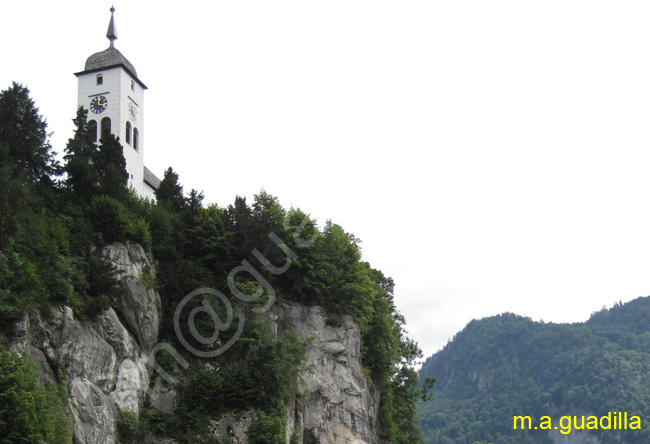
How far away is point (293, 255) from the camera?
46.8 meters

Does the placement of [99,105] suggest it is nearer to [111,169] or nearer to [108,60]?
[108,60]

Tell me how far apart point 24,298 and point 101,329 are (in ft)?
18.2

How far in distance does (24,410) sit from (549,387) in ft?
520

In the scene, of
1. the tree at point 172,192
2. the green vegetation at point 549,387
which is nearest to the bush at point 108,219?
the tree at point 172,192

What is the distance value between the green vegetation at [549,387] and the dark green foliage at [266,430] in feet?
391

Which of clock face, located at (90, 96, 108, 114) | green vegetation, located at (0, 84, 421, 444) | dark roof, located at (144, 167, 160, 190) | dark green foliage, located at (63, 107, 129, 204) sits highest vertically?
clock face, located at (90, 96, 108, 114)

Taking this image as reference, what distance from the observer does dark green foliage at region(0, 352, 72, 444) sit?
2695cm

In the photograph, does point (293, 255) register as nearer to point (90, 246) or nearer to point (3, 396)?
point (90, 246)

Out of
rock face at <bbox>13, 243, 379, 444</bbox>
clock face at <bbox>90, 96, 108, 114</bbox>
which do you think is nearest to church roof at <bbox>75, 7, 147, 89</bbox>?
clock face at <bbox>90, 96, 108, 114</bbox>

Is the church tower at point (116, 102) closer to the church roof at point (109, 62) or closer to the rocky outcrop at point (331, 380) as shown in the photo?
the church roof at point (109, 62)

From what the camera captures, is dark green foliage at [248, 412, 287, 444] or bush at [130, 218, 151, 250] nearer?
dark green foliage at [248, 412, 287, 444]

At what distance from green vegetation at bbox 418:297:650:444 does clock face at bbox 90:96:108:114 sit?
375 feet

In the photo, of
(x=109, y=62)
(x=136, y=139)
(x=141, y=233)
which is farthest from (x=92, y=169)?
(x=109, y=62)

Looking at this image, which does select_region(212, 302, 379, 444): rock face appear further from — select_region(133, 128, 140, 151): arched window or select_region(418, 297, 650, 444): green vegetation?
select_region(418, 297, 650, 444): green vegetation
